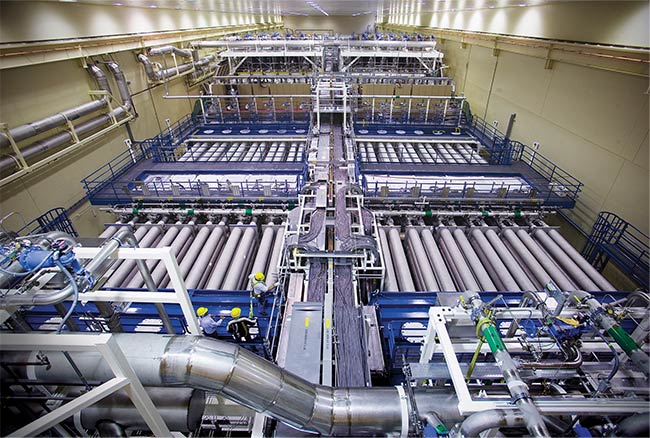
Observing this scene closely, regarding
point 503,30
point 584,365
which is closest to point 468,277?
point 584,365

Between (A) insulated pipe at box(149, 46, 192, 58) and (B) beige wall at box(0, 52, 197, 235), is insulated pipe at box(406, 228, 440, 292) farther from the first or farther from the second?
(A) insulated pipe at box(149, 46, 192, 58)

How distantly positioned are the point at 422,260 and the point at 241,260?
494 cm

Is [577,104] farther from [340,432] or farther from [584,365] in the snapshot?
[340,432]

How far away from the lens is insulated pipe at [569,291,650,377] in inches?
121

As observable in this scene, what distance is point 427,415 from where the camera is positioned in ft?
12.0

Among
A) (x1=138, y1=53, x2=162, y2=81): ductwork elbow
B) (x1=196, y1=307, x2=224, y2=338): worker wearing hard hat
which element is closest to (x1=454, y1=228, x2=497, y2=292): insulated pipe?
(x1=196, y1=307, x2=224, y2=338): worker wearing hard hat

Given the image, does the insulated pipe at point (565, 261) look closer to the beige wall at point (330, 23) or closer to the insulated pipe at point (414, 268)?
the insulated pipe at point (414, 268)

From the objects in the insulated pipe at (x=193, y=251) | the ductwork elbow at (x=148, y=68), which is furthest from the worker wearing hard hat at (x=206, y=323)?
the ductwork elbow at (x=148, y=68)

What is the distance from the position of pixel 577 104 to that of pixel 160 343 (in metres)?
13.7

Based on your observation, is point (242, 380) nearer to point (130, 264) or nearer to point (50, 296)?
point (50, 296)

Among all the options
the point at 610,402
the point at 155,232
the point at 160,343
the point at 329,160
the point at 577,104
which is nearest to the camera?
the point at 610,402

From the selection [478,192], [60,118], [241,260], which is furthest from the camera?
[60,118]

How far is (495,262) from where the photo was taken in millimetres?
7965

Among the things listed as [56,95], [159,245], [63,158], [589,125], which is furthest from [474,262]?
[56,95]
